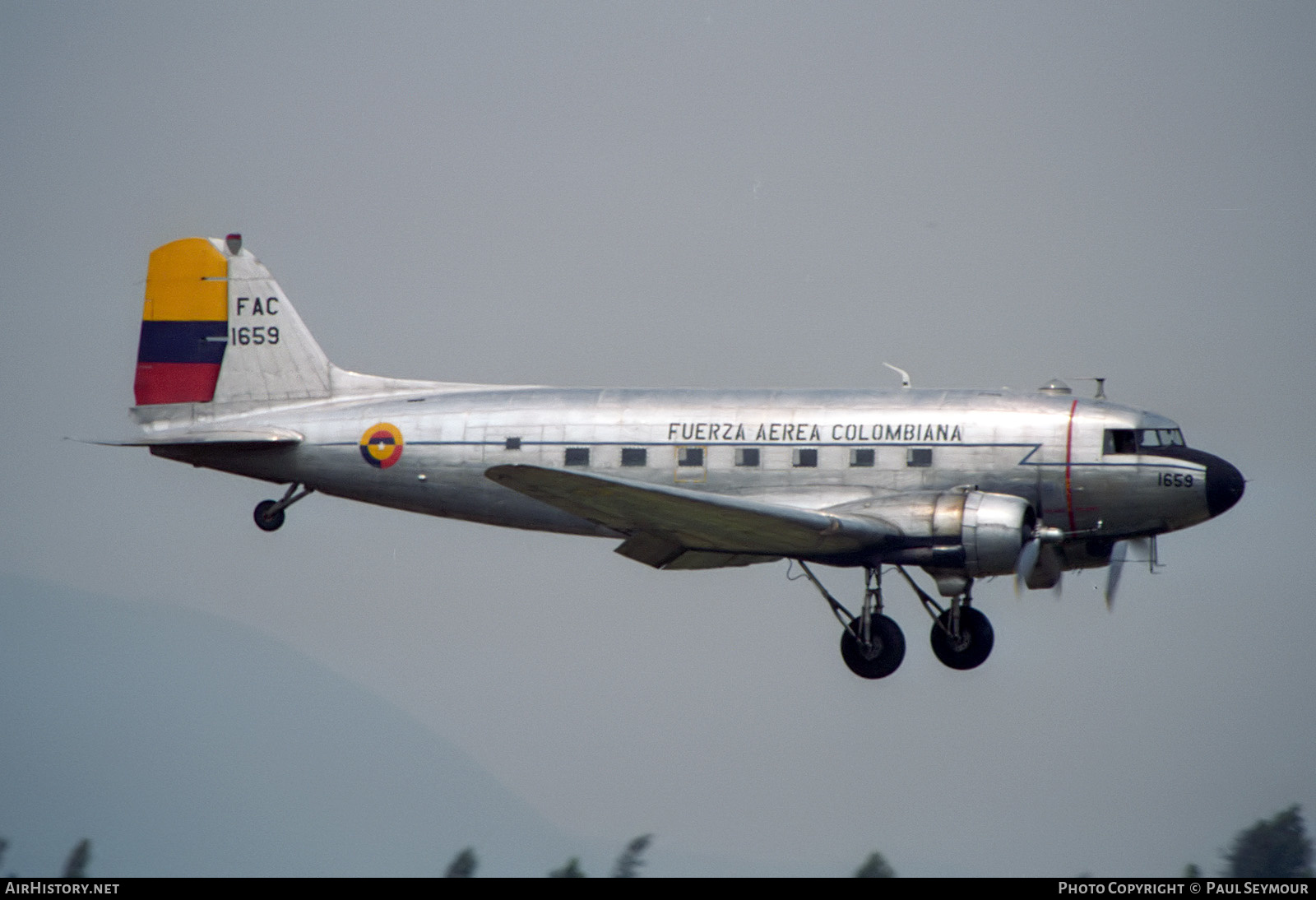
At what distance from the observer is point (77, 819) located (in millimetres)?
30562

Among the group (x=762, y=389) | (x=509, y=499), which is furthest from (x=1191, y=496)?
(x=509, y=499)

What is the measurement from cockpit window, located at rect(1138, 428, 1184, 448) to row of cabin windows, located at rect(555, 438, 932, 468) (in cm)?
273

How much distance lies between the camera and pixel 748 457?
80.4ft

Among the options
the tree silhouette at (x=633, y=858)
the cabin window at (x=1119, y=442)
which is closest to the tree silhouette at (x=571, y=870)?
the tree silhouette at (x=633, y=858)

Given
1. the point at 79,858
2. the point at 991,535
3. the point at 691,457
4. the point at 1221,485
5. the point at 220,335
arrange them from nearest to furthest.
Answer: the point at 991,535 → the point at 1221,485 → the point at 691,457 → the point at 79,858 → the point at 220,335

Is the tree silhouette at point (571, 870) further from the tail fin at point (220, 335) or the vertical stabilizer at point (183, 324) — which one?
the vertical stabilizer at point (183, 324)

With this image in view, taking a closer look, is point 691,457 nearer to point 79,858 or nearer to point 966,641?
point 966,641

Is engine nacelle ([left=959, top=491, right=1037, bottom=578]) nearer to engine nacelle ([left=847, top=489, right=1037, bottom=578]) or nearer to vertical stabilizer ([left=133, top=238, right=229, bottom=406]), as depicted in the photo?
engine nacelle ([left=847, top=489, right=1037, bottom=578])

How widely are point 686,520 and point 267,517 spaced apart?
7508 mm

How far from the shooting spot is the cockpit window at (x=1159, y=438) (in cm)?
2391

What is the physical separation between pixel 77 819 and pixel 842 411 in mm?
14910

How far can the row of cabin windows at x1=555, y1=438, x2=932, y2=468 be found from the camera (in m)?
24.0

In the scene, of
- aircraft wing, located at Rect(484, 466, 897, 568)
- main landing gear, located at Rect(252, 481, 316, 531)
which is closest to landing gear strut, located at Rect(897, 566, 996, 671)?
aircraft wing, located at Rect(484, 466, 897, 568)

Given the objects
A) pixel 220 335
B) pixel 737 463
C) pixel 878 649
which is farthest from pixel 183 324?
pixel 878 649
